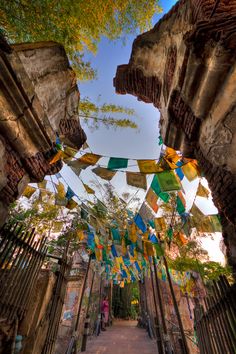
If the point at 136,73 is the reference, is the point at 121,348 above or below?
below

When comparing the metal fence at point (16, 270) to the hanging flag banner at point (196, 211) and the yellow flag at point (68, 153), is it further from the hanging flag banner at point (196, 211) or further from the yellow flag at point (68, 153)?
the hanging flag banner at point (196, 211)

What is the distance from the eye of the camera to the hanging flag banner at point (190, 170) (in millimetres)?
4270

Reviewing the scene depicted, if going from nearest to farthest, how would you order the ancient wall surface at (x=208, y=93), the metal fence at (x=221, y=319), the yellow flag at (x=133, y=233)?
the ancient wall surface at (x=208, y=93), the metal fence at (x=221, y=319), the yellow flag at (x=133, y=233)

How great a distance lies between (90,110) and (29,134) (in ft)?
11.9

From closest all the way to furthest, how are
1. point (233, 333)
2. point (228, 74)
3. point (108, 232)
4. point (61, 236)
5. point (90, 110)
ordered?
point (228, 74) < point (233, 333) < point (90, 110) < point (108, 232) < point (61, 236)

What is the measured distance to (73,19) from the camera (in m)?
4.43

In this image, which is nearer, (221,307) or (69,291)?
(221,307)

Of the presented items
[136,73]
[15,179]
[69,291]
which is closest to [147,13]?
[136,73]

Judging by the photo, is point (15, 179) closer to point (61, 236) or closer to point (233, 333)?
point (233, 333)

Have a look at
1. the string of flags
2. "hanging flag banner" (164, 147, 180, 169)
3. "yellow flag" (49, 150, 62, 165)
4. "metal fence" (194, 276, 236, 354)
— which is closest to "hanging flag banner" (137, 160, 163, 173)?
the string of flags

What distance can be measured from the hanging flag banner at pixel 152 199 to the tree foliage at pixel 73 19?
4.63 m

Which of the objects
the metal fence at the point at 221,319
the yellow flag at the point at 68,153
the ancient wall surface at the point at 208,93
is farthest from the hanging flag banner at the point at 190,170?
the yellow flag at the point at 68,153

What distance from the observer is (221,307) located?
281 cm

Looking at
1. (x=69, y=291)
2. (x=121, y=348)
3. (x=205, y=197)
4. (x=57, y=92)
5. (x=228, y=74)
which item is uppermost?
(x=57, y=92)
